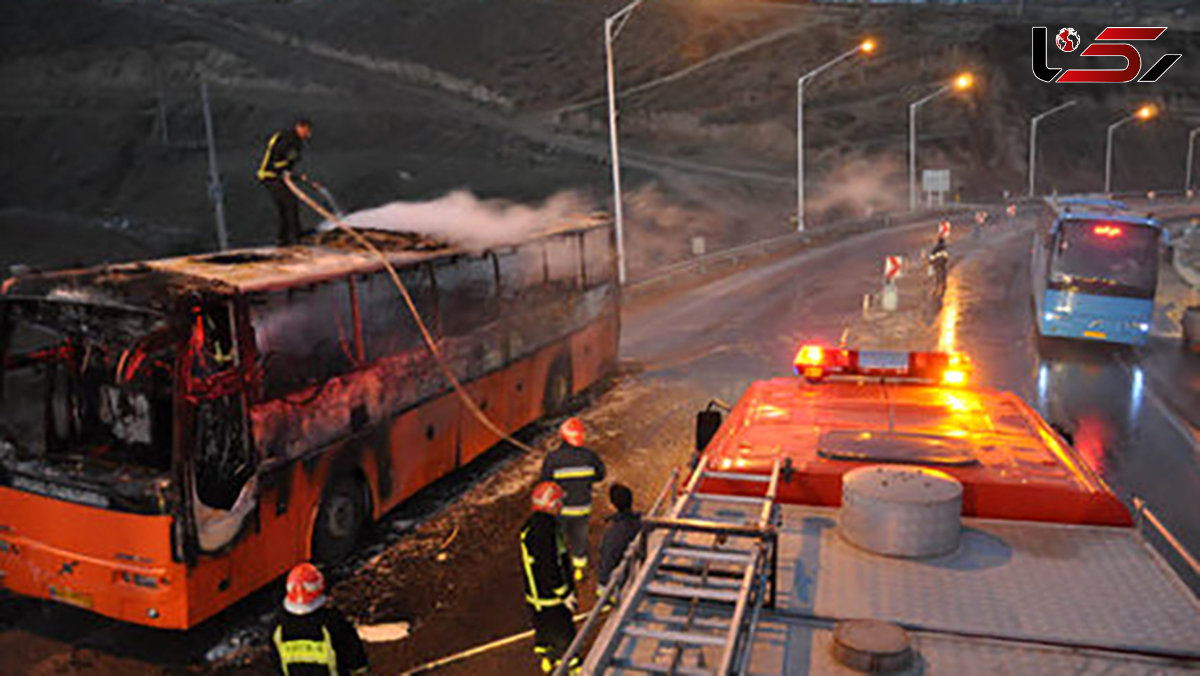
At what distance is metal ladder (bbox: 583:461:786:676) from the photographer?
13.1ft

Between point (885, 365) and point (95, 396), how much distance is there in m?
7.86

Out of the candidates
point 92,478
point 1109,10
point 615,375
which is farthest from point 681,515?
point 1109,10

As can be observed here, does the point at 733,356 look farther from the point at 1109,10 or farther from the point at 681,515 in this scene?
the point at 1109,10

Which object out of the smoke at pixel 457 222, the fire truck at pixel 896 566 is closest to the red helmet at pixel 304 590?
the fire truck at pixel 896 566

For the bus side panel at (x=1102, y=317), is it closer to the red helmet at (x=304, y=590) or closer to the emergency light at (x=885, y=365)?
the emergency light at (x=885, y=365)

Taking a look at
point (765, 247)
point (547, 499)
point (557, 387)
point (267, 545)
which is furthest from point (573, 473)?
point (765, 247)

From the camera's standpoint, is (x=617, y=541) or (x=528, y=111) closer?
(x=617, y=541)

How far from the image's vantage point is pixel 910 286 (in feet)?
99.8

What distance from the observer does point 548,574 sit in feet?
21.1

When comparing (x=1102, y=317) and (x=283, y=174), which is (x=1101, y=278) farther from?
(x=283, y=174)

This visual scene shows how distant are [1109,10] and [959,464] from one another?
5469 inches

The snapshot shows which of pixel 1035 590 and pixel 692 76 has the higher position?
pixel 692 76

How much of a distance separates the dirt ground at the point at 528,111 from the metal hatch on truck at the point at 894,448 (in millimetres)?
9685

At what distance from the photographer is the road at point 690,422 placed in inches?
338
